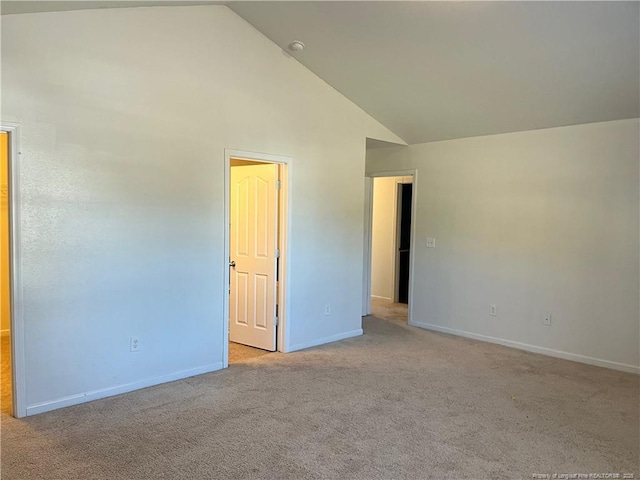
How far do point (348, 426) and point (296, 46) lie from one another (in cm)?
327

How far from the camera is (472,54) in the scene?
3.76m

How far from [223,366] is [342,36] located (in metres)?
3.09

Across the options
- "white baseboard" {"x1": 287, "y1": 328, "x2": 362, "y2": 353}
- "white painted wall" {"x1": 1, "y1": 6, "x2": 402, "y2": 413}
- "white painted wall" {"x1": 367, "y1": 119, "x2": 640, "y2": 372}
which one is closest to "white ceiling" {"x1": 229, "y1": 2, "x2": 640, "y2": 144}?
"white painted wall" {"x1": 367, "y1": 119, "x2": 640, "y2": 372}

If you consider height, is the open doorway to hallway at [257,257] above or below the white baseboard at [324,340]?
above

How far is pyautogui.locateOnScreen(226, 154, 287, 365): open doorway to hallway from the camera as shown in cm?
458

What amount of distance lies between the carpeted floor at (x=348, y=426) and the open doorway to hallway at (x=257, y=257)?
1.60ft

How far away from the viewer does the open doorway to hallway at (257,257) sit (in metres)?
4.58

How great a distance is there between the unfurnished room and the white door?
3cm

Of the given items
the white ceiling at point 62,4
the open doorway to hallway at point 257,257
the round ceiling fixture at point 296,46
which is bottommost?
the open doorway to hallway at point 257,257

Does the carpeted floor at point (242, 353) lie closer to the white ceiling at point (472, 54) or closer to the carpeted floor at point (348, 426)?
the carpeted floor at point (348, 426)

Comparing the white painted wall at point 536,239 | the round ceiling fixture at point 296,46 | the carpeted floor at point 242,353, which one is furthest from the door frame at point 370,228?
the round ceiling fixture at point 296,46

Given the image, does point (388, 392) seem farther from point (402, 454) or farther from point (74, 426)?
point (74, 426)

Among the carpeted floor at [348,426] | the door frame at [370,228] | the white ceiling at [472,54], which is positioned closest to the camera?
the carpeted floor at [348,426]

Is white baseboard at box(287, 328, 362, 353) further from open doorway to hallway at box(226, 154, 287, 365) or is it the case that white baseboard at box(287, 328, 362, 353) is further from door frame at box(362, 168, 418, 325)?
door frame at box(362, 168, 418, 325)
